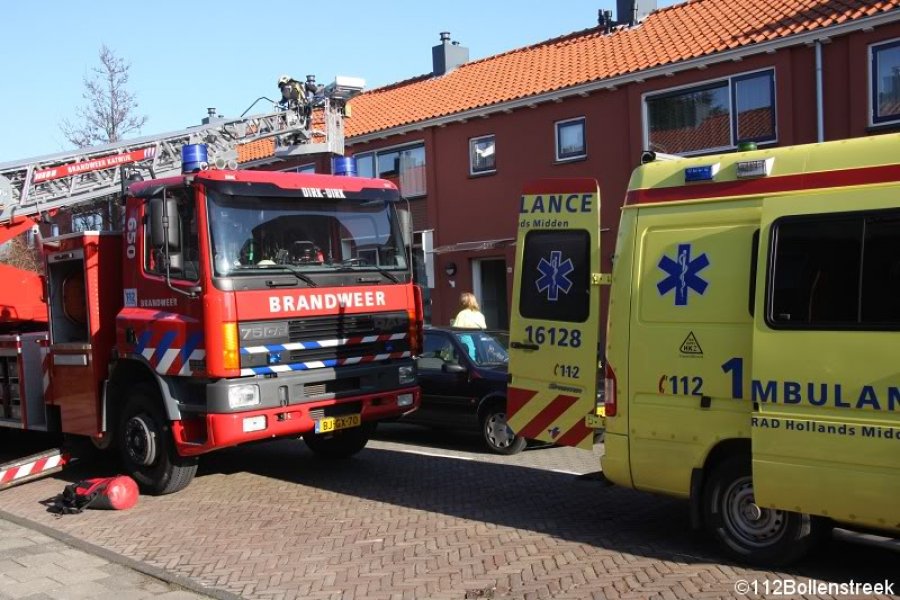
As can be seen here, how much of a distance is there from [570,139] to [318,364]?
11433 mm

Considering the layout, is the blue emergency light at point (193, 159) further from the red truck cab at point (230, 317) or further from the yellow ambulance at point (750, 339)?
the yellow ambulance at point (750, 339)

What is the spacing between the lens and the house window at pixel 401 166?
69.8 ft

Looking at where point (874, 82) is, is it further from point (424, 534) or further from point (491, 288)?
point (424, 534)

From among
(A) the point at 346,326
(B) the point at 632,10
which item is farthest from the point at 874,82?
(A) the point at 346,326

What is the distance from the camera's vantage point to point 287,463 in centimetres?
967

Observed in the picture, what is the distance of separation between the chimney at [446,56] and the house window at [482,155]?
5.35 meters

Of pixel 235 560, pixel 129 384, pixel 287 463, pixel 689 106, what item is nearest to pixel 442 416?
pixel 287 463

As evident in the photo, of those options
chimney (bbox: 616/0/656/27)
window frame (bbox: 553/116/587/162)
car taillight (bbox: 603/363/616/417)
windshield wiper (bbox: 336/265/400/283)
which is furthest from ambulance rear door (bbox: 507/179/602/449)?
chimney (bbox: 616/0/656/27)

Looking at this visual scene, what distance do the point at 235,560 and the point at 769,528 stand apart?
12.0 feet

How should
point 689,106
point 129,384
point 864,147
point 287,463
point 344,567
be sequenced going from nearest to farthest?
1. point 864,147
2. point 344,567
3. point 129,384
4. point 287,463
5. point 689,106

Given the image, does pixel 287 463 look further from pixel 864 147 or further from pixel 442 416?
pixel 864 147

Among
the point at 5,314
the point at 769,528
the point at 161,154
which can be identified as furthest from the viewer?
the point at 161,154

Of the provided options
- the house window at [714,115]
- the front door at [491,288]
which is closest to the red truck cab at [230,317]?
the house window at [714,115]

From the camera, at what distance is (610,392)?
6.07 metres
